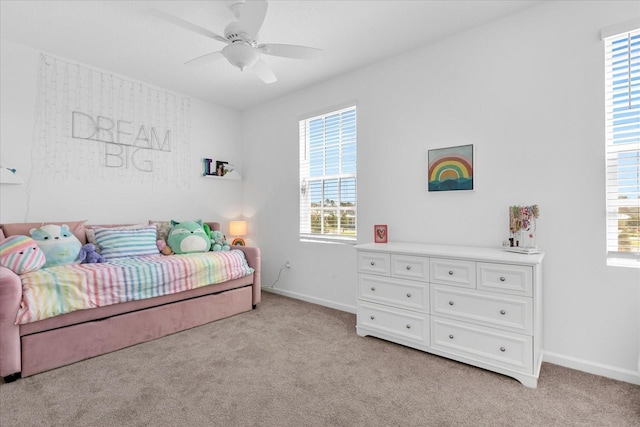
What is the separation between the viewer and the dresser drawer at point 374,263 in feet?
8.46

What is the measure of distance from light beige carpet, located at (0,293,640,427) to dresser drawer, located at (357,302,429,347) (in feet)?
0.36

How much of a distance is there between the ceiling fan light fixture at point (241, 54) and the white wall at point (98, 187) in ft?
7.07

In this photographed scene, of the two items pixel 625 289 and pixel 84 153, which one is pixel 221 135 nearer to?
pixel 84 153

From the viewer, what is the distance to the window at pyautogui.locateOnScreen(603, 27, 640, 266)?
1996 millimetres

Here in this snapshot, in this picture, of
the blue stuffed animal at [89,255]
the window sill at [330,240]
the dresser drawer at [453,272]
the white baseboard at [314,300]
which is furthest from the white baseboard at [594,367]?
the blue stuffed animal at [89,255]

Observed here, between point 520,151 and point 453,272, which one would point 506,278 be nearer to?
point 453,272

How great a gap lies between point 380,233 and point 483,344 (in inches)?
46.9

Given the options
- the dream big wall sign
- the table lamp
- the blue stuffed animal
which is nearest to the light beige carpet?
the blue stuffed animal

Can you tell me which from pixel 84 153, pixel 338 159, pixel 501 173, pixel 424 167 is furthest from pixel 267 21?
pixel 84 153

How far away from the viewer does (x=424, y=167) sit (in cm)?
284

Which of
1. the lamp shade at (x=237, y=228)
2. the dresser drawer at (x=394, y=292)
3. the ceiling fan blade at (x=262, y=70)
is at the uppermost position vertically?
the ceiling fan blade at (x=262, y=70)

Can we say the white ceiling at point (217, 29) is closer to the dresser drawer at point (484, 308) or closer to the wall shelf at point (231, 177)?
the wall shelf at point (231, 177)

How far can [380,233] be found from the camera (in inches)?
115

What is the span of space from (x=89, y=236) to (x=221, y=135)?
2.11 metres
